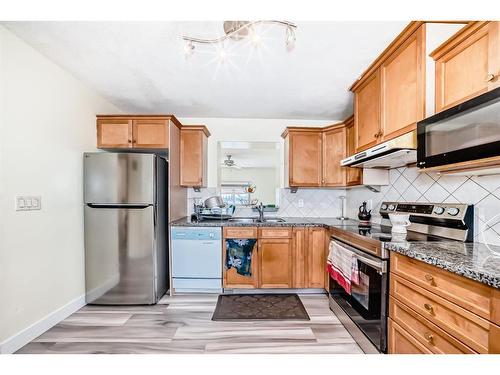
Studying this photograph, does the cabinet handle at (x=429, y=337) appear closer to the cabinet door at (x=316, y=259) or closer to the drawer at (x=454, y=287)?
the drawer at (x=454, y=287)

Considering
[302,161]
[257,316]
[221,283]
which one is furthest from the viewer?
[302,161]

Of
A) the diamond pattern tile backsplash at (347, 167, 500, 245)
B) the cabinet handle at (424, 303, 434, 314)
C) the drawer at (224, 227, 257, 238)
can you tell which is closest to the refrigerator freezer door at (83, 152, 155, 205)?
the drawer at (224, 227, 257, 238)

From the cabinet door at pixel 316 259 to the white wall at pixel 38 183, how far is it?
8.19 feet

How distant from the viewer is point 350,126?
2.90 m

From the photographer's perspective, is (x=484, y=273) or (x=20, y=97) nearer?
(x=484, y=273)

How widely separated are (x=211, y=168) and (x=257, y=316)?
2.07 metres

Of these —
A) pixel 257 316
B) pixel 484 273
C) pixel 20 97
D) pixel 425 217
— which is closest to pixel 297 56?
pixel 425 217

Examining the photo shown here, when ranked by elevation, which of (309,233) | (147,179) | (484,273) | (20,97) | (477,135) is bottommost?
(309,233)

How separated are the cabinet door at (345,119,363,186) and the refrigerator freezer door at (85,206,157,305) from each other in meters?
2.35

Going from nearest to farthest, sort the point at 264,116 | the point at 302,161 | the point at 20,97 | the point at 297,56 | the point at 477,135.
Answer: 1. the point at 477,135
2. the point at 20,97
3. the point at 297,56
4. the point at 302,161
5. the point at 264,116

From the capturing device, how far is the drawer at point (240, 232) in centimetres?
276

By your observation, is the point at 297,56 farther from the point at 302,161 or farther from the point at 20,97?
the point at 20,97

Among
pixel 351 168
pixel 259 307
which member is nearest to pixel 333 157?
pixel 351 168

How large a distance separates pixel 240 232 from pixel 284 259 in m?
0.61
